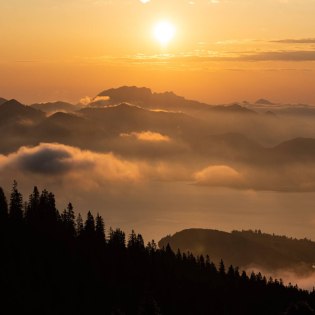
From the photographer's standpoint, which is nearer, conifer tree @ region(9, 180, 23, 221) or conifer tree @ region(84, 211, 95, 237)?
conifer tree @ region(9, 180, 23, 221)

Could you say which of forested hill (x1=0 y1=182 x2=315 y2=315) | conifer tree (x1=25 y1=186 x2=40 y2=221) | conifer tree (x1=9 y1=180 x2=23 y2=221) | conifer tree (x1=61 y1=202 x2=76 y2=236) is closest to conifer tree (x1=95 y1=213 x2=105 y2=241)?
forested hill (x1=0 y1=182 x2=315 y2=315)

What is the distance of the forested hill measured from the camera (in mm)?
118375

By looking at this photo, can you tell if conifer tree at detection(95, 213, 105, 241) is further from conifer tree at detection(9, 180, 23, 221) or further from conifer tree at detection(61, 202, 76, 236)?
conifer tree at detection(9, 180, 23, 221)

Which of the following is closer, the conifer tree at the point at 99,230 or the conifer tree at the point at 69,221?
the conifer tree at the point at 69,221

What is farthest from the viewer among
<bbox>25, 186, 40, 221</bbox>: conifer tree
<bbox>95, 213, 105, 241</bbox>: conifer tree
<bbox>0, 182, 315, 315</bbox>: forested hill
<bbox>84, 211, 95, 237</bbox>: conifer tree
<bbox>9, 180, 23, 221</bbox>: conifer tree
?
<bbox>95, 213, 105, 241</bbox>: conifer tree

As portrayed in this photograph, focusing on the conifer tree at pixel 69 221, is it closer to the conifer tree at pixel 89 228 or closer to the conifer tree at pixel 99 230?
the conifer tree at pixel 89 228

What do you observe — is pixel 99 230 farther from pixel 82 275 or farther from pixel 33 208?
pixel 82 275

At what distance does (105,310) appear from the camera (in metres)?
122

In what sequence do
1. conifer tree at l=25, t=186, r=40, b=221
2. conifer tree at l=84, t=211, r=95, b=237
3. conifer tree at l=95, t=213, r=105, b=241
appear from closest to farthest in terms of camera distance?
conifer tree at l=25, t=186, r=40, b=221, conifer tree at l=84, t=211, r=95, b=237, conifer tree at l=95, t=213, r=105, b=241

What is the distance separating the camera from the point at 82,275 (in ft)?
446

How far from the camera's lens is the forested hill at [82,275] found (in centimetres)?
11838

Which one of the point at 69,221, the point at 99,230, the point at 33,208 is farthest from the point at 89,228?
the point at 33,208

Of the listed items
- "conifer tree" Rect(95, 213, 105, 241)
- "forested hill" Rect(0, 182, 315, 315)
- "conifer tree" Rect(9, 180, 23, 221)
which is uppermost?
"conifer tree" Rect(9, 180, 23, 221)

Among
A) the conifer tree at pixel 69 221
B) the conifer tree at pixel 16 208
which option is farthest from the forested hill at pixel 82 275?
the conifer tree at pixel 69 221
